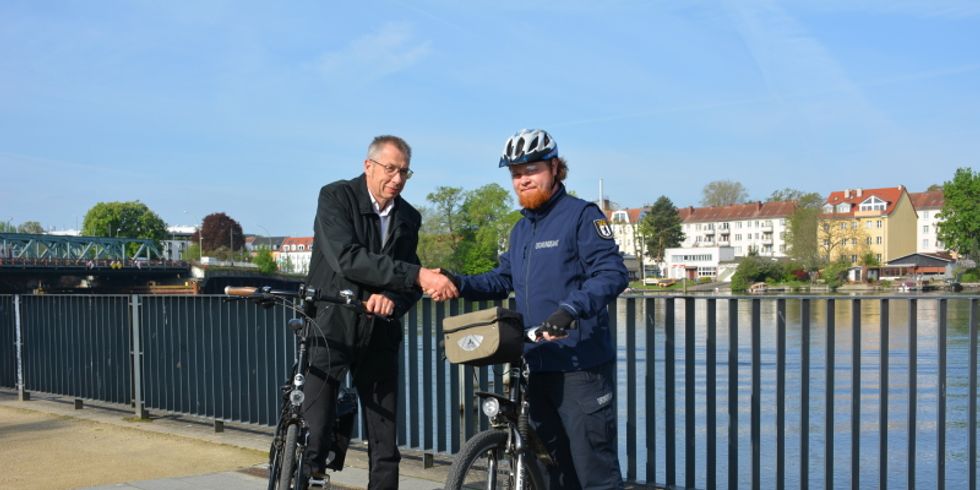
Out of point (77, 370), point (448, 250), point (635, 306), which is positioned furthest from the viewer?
point (448, 250)

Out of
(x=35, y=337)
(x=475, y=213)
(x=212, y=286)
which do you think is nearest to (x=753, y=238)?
(x=475, y=213)

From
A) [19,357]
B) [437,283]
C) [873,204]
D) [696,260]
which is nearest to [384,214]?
[437,283]

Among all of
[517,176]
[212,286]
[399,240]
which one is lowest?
[212,286]

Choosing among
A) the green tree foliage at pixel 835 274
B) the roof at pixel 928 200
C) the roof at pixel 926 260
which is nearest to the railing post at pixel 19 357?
the green tree foliage at pixel 835 274

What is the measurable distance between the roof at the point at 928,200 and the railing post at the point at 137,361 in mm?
133856

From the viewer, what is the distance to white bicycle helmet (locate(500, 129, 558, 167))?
12.3ft

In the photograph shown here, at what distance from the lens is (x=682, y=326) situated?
17.6 ft

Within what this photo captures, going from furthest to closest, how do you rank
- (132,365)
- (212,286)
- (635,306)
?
(212,286), (132,365), (635,306)

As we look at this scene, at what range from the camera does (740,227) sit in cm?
14050

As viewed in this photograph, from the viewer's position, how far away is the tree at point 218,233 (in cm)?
14175

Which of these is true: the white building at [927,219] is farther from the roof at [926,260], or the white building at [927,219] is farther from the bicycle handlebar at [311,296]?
the bicycle handlebar at [311,296]

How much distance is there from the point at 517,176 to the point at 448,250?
266 feet

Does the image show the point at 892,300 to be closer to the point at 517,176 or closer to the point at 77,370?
the point at 517,176

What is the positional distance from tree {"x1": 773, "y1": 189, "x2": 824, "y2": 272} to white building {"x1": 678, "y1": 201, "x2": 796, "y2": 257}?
31.7 m
